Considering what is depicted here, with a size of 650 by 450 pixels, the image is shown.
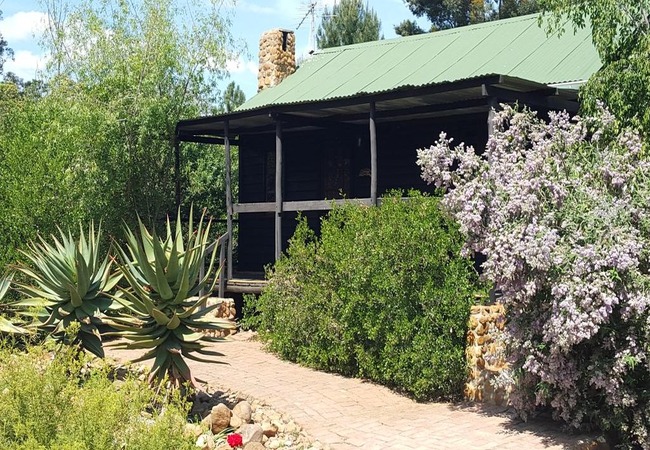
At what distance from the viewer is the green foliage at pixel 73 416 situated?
17.6ft

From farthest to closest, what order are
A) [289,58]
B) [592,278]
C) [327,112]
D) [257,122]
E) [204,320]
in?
[289,58] < [257,122] < [327,112] < [204,320] < [592,278]

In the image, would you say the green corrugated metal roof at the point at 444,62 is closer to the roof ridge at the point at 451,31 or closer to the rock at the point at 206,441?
the roof ridge at the point at 451,31

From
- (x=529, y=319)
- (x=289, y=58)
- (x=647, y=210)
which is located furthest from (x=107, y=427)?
(x=289, y=58)

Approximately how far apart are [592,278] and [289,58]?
13.0 metres

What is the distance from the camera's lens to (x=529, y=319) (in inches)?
321

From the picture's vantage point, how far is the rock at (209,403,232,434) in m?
8.50

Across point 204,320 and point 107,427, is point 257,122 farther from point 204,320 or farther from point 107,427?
point 107,427

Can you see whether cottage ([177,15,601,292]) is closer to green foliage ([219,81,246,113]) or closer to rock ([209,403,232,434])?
rock ([209,403,232,434])

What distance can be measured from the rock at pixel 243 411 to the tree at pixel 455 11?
29556 mm

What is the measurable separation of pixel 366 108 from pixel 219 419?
743cm

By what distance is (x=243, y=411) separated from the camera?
348 inches

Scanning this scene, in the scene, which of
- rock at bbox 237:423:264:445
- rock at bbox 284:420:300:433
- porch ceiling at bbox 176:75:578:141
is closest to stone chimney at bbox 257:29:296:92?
porch ceiling at bbox 176:75:578:141

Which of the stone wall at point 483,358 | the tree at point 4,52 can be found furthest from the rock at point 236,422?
the tree at point 4,52

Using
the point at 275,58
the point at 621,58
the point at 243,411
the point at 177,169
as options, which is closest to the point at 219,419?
the point at 243,411
